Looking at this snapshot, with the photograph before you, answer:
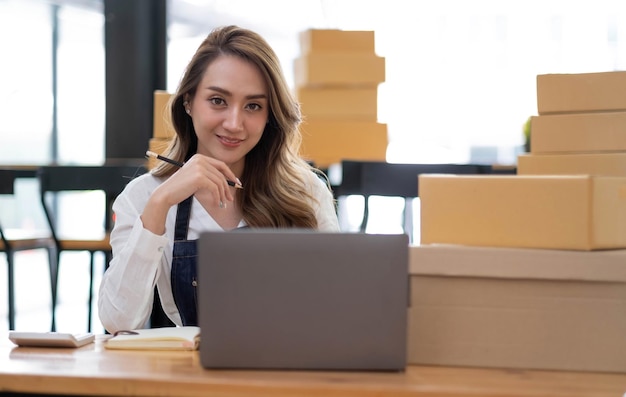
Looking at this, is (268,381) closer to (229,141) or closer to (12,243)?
(229,141)

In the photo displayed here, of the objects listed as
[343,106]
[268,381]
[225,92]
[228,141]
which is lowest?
[268,381]

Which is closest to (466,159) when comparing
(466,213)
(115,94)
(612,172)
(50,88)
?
(115,94)

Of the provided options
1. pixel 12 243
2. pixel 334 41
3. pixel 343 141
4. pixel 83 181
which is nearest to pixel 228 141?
pixel 83 181

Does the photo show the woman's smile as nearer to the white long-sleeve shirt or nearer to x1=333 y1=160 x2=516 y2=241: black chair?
the white long-sleeve shirt

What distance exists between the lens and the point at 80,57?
221 inches

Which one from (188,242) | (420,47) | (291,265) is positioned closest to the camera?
(291,265)

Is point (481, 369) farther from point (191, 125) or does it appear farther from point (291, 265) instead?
point (191, 125)

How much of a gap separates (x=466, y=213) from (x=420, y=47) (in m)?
4.44

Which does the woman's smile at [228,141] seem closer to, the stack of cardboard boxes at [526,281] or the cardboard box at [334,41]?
the stack of cardboard boxes at [526,281]

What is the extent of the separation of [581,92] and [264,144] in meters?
0.74

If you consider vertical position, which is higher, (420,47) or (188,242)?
(420,47)

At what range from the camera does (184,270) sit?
1939mm

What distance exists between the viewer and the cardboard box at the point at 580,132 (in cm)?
205

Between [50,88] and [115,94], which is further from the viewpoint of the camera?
[50,88]
